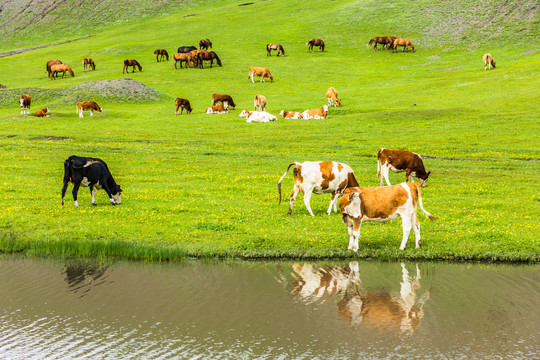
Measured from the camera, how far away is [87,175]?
21891mm

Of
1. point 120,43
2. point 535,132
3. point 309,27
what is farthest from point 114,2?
point 535,132

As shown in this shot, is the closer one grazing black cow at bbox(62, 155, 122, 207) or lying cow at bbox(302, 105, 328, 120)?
grazing black cow at bbox(62, 155, 122, 207)

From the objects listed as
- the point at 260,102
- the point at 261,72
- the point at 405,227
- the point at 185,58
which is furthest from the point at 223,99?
the point at 405,227

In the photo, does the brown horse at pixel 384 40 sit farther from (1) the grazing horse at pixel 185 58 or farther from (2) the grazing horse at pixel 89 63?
(2) the grazing horse at pixel 89 63

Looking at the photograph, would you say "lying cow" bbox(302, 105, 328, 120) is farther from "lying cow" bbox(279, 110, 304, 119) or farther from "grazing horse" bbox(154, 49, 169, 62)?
"grazing horse" bbox(154, 49, 169, 62)

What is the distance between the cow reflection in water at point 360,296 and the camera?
39.9 feet

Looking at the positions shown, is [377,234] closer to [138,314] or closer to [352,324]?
[352,324]

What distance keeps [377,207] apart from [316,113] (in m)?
34.2

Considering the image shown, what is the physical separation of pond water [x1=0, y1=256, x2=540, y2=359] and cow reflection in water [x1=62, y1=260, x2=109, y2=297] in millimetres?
27

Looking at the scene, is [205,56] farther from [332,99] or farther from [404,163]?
[404,163]

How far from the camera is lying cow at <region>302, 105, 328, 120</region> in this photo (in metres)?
50.1

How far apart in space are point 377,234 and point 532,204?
25.0 feet

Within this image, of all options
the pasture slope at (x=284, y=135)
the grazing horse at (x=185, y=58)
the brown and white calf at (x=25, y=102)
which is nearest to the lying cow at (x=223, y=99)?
the pasture slope at (x=284, y=135)

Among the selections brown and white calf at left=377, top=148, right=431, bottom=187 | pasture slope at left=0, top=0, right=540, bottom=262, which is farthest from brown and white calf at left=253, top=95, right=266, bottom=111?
brown and white calf at left=377, top=148, right=431, bottom=187
